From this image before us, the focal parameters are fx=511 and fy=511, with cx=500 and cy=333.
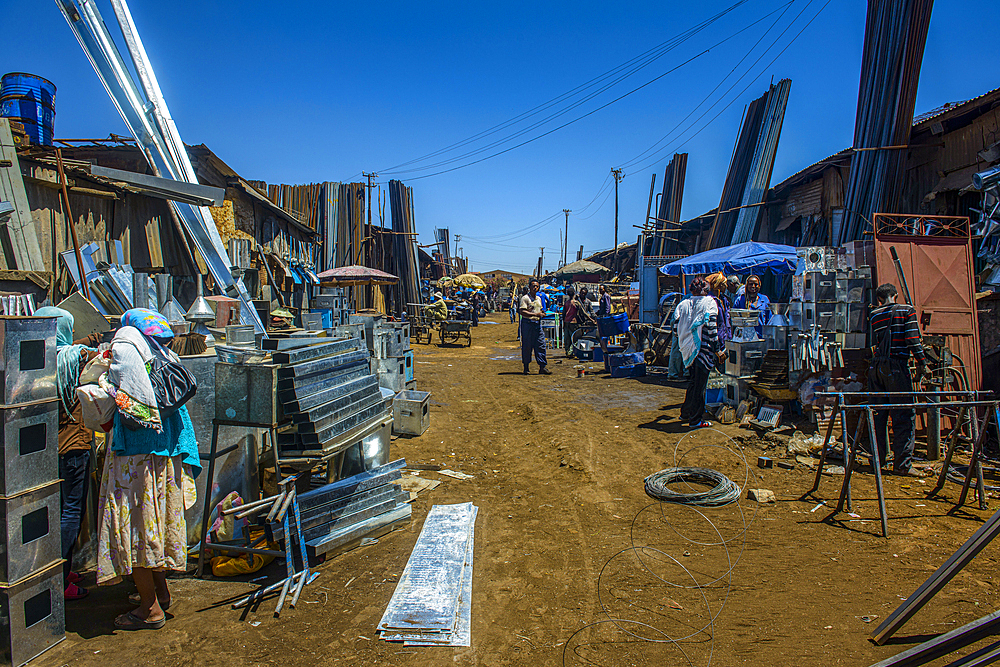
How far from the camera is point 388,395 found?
6.12 metres

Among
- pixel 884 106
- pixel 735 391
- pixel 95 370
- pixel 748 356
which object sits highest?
pixel 884 106

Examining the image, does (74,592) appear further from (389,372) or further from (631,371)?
(631,371)

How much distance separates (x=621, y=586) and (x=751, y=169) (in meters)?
15.2

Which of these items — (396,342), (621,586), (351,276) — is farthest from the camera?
(351,276)

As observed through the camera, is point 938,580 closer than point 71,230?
Yes

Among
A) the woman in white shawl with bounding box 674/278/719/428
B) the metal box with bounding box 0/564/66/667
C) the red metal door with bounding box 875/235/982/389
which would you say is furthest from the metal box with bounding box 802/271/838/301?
the metal box with bounding box 0/564/66/667

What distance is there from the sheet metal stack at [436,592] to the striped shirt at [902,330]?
497 centimetres

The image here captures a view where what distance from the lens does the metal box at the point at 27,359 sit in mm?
2615

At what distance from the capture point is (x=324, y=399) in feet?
12.9

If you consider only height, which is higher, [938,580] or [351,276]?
[351,276]

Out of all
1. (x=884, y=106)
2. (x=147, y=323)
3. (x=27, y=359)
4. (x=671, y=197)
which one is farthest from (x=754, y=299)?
(x=671, y=197)

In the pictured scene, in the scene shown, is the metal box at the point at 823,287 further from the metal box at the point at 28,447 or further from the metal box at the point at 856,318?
the metal box at the point at 28,447

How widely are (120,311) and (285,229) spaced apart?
24.9 feet

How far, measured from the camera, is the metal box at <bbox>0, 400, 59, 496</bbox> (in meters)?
2.61
